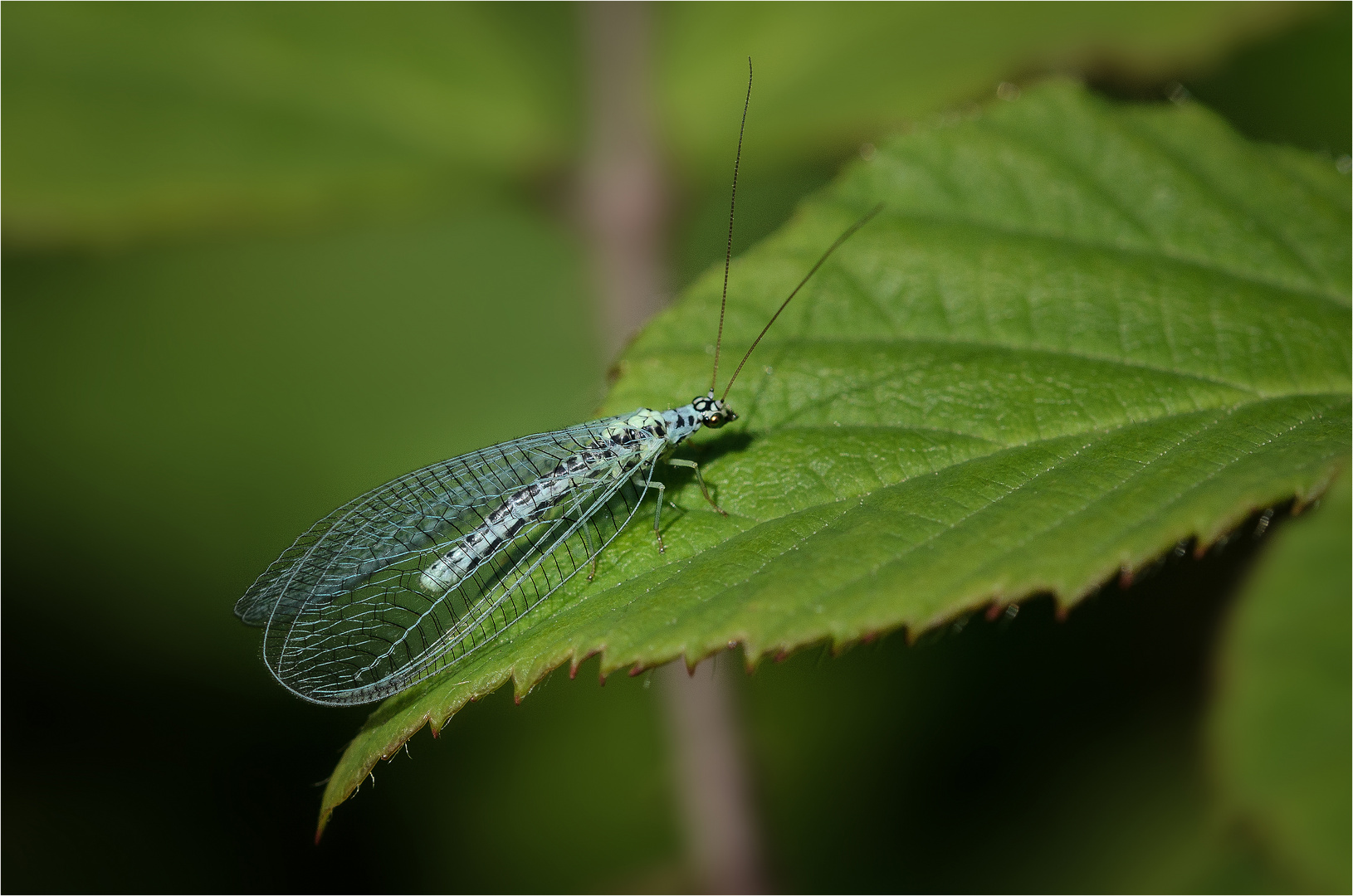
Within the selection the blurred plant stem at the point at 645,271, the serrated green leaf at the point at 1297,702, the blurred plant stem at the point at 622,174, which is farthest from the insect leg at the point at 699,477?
the serrated green leaf at the point at 1297,702

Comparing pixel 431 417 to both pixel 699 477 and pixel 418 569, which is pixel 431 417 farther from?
pixel 699 477

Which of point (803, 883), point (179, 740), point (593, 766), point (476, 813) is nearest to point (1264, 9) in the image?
point (803, 883)

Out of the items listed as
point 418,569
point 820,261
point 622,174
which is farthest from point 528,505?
point 622,174

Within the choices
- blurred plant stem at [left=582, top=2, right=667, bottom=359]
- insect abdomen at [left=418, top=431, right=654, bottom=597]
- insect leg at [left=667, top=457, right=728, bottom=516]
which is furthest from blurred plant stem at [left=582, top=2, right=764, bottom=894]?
insect leg at [left=667, top=457, right=728, bottom=516]

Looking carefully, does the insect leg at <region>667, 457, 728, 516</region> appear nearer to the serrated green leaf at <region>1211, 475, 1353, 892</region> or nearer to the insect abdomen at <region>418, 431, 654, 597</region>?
the insect abdomen at <region>418, 431, 654, 597</region>

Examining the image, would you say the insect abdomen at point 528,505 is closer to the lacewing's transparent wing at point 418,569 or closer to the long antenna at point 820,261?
the lacewing's transparent wing at point 418,569

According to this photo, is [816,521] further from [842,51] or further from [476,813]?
[842,51]
